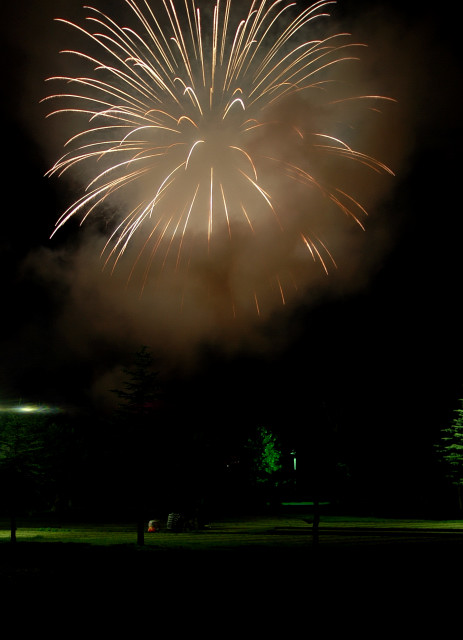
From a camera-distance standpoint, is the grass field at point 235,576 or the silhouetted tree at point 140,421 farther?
the silhouetted tree at point 140,421

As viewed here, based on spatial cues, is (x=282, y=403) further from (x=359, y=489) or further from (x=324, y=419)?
(x=324, y=419)

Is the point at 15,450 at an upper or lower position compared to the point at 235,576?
upper

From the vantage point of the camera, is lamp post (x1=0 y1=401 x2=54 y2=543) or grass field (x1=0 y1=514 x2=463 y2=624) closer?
grass field (x1=0 y1=514 x2=463 y2=624)

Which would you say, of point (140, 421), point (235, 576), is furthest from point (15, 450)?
point (235, 576)

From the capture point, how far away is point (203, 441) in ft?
169

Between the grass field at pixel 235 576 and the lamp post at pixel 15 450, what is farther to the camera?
the lamp post at pixel 15 450

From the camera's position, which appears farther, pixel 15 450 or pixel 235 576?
pixel 15 450

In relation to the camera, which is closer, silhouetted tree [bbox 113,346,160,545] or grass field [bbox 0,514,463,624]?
grass field [bbox 0,514,463,624]

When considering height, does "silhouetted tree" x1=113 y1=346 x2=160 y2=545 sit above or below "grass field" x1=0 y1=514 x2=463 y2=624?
above

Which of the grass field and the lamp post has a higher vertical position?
the lamp post

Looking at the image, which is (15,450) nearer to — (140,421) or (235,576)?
(140,421)

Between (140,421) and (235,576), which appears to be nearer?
(235,576)

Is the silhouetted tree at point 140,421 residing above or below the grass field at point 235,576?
above

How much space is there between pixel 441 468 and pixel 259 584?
1949 inches
